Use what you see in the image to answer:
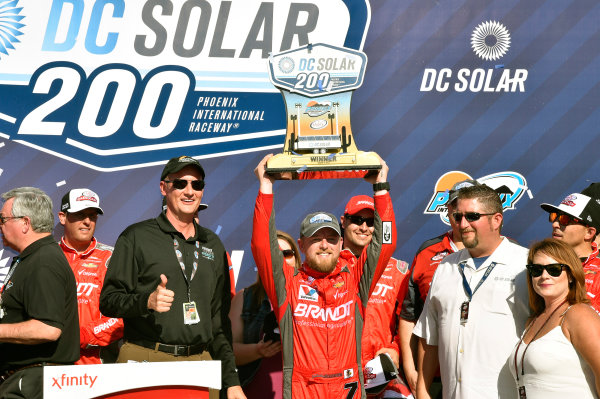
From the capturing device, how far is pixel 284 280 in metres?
3.20

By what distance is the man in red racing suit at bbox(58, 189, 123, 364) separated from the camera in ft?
12.3

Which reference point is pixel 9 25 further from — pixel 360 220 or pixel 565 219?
pixel 565 219

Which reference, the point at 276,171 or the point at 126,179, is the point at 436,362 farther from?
the point at 126,179

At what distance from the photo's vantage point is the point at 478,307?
9.77 feet

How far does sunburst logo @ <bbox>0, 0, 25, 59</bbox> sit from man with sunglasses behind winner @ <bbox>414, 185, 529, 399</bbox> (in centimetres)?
263

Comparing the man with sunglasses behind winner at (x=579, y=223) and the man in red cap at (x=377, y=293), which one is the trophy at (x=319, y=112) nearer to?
the man in red cap at (x=377, y=293)

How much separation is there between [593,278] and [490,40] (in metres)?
1.53

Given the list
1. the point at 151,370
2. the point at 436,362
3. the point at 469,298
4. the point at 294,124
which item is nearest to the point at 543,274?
the point at 469,298

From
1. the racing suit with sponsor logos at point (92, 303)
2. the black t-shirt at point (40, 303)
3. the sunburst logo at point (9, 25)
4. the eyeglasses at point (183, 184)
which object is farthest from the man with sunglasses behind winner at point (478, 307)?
the sunburst logo at point (9, 25)

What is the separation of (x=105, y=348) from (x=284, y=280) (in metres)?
1.33

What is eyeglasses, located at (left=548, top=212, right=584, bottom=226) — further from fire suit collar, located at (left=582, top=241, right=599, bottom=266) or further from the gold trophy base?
the gold trophy base

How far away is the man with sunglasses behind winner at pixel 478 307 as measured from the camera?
2912 millimetres

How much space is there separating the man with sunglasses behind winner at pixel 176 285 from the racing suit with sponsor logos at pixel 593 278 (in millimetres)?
1681

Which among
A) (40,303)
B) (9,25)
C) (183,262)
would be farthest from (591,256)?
(9,25)
